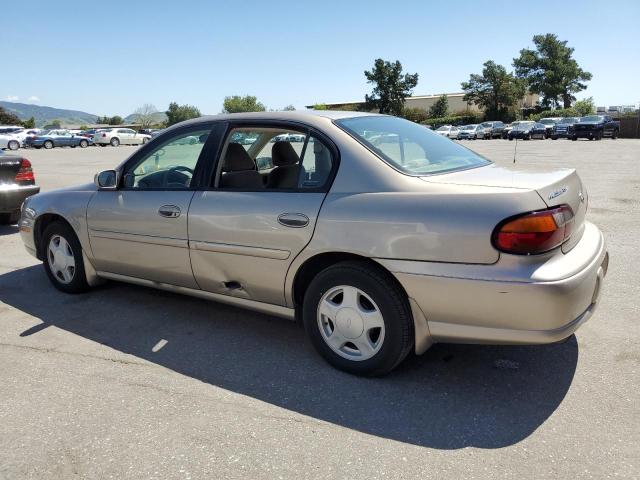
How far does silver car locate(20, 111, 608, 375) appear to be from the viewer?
8.83 ft

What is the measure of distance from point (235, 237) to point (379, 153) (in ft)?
3.59

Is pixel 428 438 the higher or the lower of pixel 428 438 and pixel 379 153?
the lower

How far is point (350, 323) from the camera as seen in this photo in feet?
10.4

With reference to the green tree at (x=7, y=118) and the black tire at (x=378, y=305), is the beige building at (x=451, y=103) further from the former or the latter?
the black tire at (x=378, y=305)

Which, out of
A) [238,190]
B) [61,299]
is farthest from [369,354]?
[61,299]

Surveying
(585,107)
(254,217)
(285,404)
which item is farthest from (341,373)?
(585,107)

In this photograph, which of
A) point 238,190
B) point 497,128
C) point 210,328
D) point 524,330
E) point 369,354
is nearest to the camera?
point 524,330

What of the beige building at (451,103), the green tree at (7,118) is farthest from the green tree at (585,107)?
the green tree at (7,118)

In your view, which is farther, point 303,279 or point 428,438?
point 303,279

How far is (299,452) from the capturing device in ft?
8.31

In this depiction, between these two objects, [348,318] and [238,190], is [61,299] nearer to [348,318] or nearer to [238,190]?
[238,190]

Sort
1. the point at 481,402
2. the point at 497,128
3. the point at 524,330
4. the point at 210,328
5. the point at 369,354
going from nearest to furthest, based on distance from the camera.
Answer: the point at 524,330, the point at 481,402, the point at 369,354, the point at 210,328, the point at 497,128

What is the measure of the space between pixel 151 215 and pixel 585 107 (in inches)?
2761

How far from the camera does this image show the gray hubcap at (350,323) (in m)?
3.11
